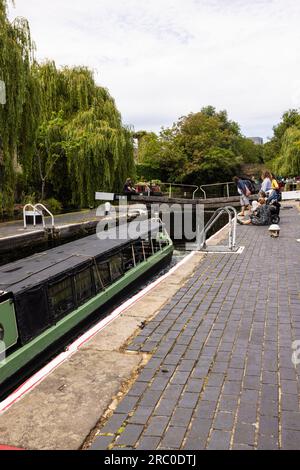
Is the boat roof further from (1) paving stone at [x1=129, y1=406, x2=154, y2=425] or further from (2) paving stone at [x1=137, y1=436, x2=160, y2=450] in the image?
(2) paving stone at [x1=137, y1=436, x2=160, y2=450]

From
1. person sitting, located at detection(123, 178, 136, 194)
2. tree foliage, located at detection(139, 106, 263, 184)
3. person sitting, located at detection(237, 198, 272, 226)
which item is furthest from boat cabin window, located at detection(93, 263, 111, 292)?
tree foliage, located at detection(139, 106, 263, 184)

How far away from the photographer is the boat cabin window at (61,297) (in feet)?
21.9

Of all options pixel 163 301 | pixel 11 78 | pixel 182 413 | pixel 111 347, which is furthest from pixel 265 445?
pixel 11 78

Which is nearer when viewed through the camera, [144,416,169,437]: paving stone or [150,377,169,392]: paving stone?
[144,416,169,437]: paving stone

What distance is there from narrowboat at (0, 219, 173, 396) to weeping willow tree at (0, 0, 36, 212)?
6.37 metres

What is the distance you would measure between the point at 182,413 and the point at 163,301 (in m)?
3.12

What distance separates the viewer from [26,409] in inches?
133

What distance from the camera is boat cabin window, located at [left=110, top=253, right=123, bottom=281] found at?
Result: 944 cm

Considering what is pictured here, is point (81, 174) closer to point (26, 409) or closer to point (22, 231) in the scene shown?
point (22, 231)

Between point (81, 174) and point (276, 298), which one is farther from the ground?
point (81, 174)

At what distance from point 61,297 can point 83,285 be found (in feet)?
3.05

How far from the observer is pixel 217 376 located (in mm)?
3924

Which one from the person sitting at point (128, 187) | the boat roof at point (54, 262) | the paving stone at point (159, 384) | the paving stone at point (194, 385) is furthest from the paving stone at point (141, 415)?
the person sitting at point (128, 187)

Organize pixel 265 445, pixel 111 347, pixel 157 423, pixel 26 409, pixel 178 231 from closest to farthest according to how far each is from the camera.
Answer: pixel 265 445, pixel 157 423, pixel 26 409, pixel 111 347, pixel 178 231
